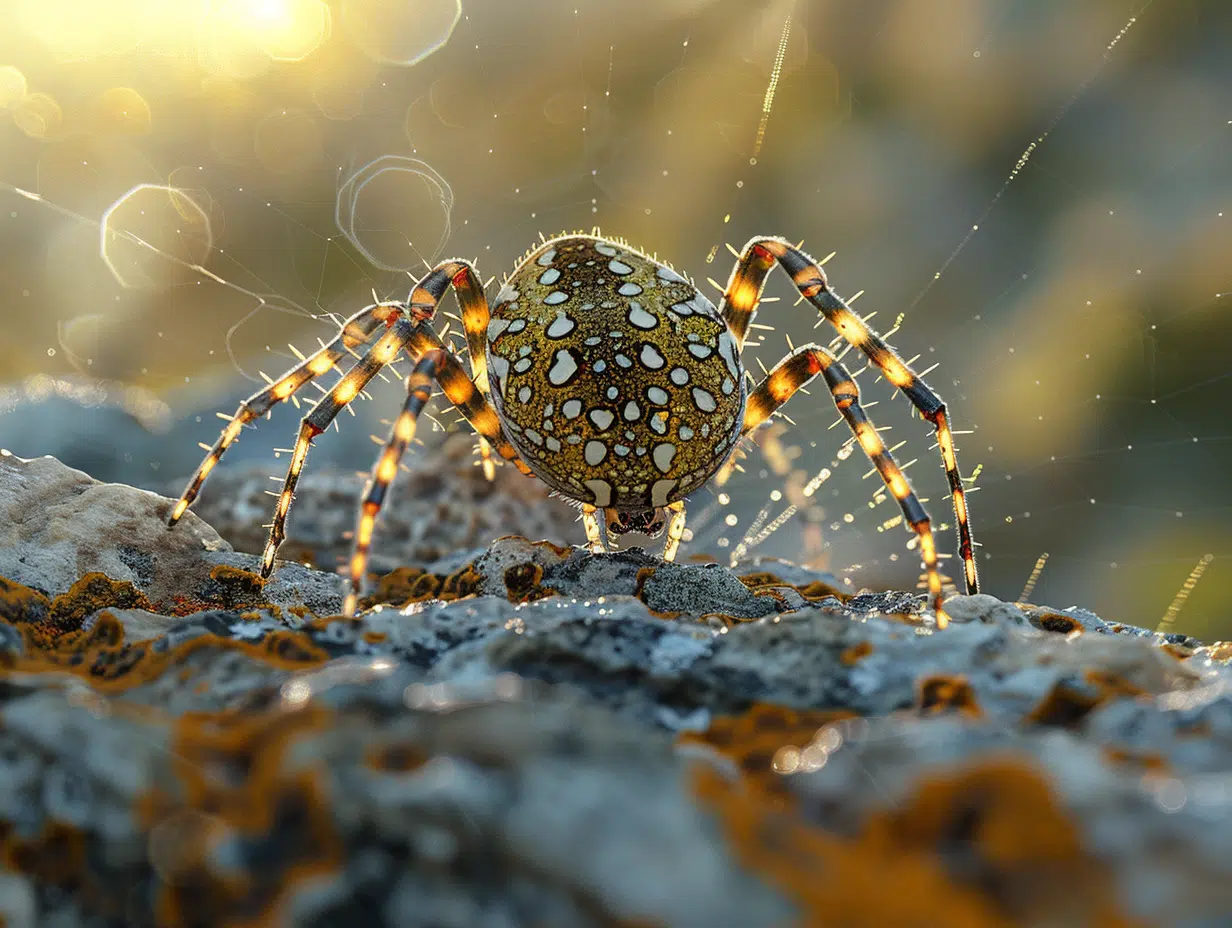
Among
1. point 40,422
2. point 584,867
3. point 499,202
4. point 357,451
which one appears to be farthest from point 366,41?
point 584,867

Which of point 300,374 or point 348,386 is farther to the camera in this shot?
point 300,374

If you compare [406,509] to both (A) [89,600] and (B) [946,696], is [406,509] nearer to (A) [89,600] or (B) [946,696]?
(A) [89,600]

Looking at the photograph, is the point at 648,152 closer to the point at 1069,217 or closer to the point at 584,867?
the point at 1069,217

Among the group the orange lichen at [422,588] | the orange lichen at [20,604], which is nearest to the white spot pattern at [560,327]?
the orange lichen at [422,588]

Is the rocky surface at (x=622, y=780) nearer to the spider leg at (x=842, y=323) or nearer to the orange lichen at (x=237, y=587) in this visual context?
the orange lichen at (x=237, y=587)

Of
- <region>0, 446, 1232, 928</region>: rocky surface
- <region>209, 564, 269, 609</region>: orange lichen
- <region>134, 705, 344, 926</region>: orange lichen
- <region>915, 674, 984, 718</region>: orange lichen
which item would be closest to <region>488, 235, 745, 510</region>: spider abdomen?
<region>209, 564, 269, 609</region>: orange lichen

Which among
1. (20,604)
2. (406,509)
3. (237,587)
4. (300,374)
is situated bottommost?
(20,604)

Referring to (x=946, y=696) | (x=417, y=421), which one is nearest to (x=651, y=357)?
(x=417, y=421)

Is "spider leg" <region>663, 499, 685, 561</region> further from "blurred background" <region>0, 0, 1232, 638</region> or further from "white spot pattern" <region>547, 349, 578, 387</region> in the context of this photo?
"blurred background" <region>0, 0, 1232, 638</region>
